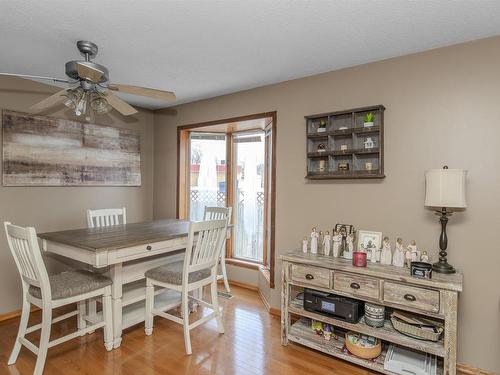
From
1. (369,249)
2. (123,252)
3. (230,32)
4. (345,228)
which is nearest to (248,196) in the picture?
(345,228)

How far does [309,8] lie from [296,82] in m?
1.19

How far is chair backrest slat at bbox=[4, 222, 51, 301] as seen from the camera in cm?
186

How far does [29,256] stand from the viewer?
6.27ft

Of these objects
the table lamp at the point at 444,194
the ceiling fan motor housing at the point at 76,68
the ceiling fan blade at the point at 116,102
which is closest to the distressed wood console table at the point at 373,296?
the table lamp at the point at 444,194

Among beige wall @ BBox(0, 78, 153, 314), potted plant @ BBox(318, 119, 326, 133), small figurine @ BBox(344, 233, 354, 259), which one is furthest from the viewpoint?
beige wall @ BBox(0, 78, 153, 314)

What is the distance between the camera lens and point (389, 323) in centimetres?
215

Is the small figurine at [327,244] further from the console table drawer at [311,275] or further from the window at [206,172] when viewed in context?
the window at [206,172]

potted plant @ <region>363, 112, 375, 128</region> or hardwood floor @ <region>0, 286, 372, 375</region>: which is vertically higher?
potted plant @ <region>363, 112, 375, 128</region>

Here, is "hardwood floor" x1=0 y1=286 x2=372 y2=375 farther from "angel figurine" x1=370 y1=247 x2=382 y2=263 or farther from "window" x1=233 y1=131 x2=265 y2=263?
"window" x1=233 y1=131 x2=265 y2=263

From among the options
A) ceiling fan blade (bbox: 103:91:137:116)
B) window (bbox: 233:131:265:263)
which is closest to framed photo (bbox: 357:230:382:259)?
window (bbox: 233:131:265:263)

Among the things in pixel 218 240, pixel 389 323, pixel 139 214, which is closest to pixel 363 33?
pixel 218 240

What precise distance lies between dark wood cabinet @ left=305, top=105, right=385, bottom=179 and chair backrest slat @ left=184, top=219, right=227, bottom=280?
0.98 m

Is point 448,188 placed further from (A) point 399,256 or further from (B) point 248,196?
(B) point 248,196

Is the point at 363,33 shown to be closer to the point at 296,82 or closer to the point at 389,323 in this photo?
the point at 296,82
